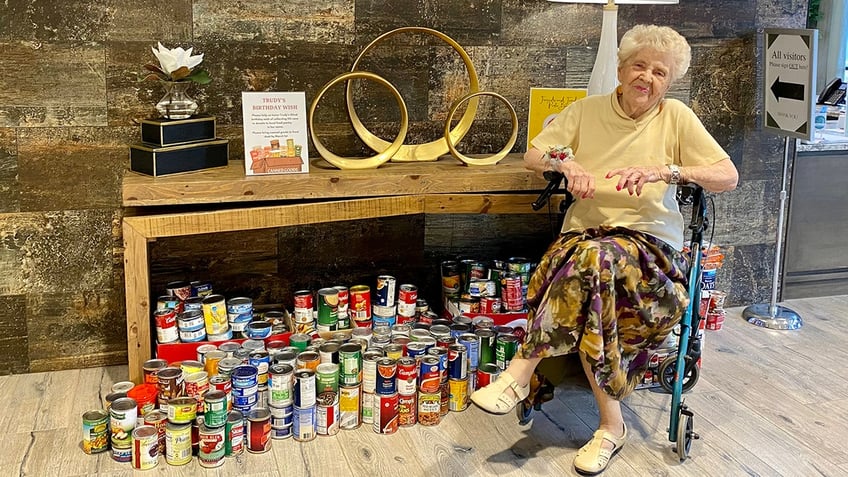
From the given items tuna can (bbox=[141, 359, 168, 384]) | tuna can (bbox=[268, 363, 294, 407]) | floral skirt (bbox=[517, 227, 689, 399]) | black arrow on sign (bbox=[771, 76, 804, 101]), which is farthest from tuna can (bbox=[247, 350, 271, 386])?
black arrow on sign (bbox=[771, 76, 804, 101])

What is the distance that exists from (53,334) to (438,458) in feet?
4.86

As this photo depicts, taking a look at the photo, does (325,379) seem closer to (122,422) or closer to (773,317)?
(122,422)

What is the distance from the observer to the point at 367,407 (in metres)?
2.85

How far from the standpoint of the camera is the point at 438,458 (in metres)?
2.64

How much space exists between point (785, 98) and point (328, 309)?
200 cm

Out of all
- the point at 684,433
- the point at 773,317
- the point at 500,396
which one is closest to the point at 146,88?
the point at 500,396

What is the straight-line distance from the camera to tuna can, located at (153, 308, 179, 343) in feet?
9.50

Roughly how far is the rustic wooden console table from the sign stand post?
1155mm

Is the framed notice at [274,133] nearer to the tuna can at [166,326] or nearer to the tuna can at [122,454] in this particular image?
the tuna can at [166,326]

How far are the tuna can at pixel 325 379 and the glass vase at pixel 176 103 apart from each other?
945mm

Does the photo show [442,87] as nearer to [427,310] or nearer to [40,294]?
[427,310]

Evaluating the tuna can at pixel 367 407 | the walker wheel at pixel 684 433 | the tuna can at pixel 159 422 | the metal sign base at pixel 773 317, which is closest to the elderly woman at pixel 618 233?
the walker wheel at pixel 684 433

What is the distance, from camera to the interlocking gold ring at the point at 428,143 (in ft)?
10.6

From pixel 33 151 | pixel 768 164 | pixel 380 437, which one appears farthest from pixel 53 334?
pixel 768 164
